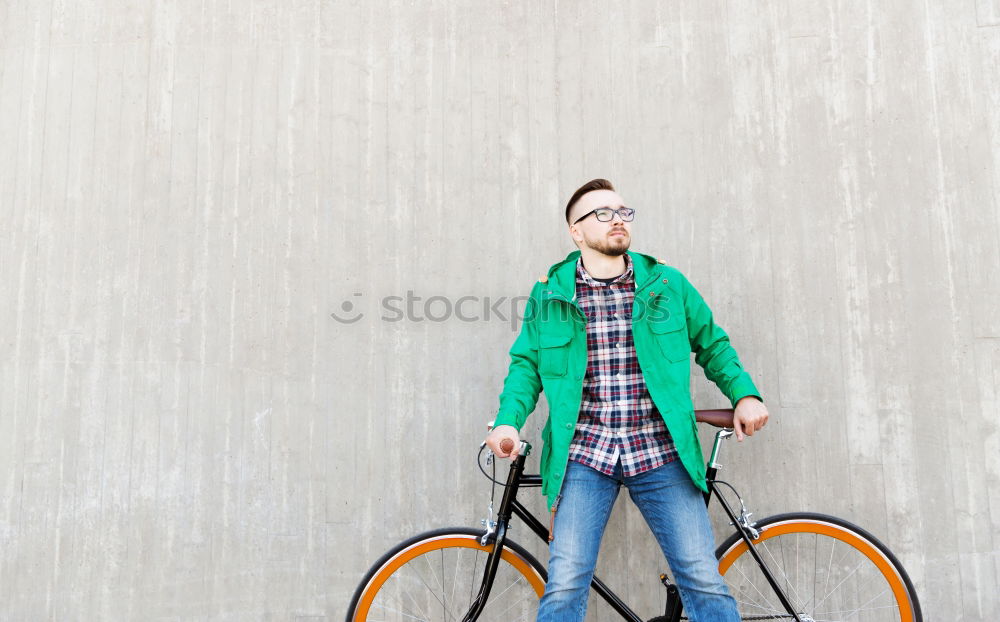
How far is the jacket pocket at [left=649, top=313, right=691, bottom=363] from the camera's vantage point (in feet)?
7.46

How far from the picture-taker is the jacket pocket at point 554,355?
229cm

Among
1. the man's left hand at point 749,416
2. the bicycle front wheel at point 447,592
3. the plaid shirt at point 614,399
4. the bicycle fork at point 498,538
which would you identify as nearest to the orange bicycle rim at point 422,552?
the bicycle fork at point 498,538

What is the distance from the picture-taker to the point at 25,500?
2916 mm

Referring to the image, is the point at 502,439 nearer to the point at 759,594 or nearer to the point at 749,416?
the point at 749,416

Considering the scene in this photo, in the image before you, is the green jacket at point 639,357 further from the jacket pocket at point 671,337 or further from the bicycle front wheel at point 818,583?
the bicycle front wheel at point 818,583

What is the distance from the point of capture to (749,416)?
223 cm

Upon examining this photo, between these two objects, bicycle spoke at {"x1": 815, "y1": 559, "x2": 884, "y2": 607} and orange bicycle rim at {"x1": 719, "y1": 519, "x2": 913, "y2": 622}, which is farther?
bicycle spoke at {"x1": 815, "y1": 559, "x2": 884, "y2": 607}

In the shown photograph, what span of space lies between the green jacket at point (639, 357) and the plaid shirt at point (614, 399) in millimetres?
45

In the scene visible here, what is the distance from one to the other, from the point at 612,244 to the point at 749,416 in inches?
30.4

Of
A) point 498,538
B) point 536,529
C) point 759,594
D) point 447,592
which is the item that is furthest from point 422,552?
point 759,594

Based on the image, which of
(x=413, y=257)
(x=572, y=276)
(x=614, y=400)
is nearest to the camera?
(x=614, y=400)

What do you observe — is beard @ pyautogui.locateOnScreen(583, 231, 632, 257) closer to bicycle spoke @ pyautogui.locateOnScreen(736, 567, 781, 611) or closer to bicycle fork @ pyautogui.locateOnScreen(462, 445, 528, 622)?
bicycle fork @ pyautogui.locateOnScreen(462, 445, 528, 622)

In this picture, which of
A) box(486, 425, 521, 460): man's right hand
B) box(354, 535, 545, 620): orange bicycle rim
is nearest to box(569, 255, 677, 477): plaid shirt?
box(486, 425, 521, 460): man's right hand

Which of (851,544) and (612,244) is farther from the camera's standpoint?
(851,544)
